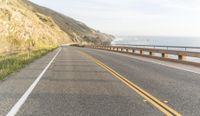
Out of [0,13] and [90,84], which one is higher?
[0,13]

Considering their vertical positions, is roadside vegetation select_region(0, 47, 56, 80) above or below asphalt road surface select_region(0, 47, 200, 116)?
above

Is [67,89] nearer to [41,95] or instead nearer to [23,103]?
[41,95]

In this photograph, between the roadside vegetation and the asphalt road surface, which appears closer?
the asphalt road surface

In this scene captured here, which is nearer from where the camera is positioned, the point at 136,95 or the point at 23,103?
the point at 23,103

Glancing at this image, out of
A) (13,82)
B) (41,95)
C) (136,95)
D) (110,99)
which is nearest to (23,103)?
(41,95)

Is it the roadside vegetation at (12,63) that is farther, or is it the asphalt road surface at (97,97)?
the roadside vegetation at (12,63)

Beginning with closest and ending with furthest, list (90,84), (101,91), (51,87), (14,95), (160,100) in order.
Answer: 1. (160,100)
2. (14,95)
3. (101,91)
4. (51,87)
5. (90,84)

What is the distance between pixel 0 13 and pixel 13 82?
54239 millimetres

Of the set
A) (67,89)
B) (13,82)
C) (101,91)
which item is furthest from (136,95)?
(13,82)

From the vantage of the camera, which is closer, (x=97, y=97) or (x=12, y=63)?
(x=97, y=97)

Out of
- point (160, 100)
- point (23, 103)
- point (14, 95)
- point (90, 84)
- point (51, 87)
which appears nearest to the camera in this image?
point (23, 103)

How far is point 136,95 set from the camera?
8969 millimetres

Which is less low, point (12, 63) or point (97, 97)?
point (12, 63)

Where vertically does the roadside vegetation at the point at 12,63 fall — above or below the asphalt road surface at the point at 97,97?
above
